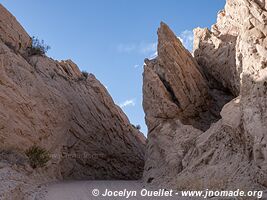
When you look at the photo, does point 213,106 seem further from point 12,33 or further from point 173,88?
point 12,33

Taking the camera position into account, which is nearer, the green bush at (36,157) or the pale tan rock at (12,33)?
the green bush at (36,157)

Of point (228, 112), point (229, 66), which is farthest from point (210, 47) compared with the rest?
point (228, 112)

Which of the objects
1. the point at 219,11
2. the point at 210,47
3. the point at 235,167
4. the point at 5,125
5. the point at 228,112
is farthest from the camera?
the point at 219,11

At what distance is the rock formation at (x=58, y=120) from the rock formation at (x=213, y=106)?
21.3 feet

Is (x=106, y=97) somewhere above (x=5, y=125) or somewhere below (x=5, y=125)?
above

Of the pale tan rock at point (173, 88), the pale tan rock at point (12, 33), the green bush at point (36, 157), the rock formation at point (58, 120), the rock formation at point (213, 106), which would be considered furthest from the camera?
the pale tan rock at point (12, 33)

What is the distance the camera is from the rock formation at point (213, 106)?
11648mm

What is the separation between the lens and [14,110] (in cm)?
1938

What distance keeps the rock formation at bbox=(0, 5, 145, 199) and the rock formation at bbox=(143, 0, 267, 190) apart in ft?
21.3

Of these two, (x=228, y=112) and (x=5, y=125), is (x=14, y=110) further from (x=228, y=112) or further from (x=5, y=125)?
(x=228, y=112)

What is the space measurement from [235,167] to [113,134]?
1806 centimetres

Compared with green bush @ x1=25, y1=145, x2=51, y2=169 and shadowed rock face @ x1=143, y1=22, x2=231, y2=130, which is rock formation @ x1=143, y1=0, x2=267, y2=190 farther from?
green bush @ x1=25, y1=145, x2=51, y2=169

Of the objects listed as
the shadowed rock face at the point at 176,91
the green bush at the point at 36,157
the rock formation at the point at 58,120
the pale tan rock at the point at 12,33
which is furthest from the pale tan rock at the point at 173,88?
the pale tan rock at the point at 12,33

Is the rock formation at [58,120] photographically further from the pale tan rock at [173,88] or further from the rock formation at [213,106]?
the pale tan rock at [173,88]
